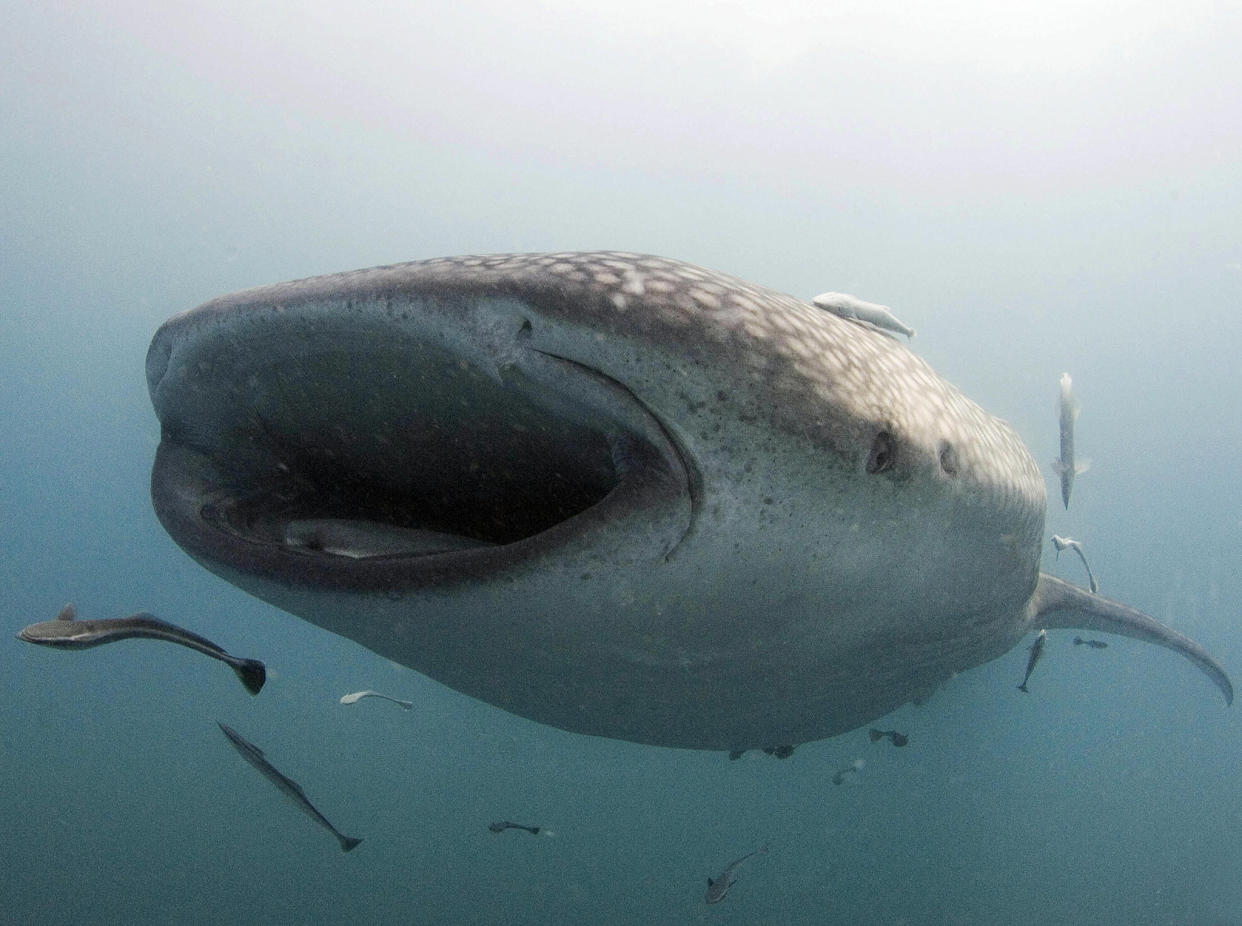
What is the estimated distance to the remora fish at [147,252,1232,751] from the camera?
1345 mm

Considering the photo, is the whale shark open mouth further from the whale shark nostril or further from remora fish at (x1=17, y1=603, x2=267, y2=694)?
the whale shark nostril

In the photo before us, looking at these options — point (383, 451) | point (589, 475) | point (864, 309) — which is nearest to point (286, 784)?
point (383, 451)

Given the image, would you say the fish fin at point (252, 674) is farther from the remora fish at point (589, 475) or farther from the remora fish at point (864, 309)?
the remora fish at point (864, 309)

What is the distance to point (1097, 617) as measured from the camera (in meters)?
5.17

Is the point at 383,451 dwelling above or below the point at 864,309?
below

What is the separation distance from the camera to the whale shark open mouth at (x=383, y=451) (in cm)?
136

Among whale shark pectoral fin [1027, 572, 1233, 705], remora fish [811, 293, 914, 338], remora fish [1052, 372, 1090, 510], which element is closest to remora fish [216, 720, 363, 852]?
whale shark pectoral fin [1027, 572, 1233, 705]

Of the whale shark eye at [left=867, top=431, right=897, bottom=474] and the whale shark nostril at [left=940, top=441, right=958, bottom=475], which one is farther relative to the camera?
the whale shark nostril at [left=940, top=441, right=958, bottom=475]

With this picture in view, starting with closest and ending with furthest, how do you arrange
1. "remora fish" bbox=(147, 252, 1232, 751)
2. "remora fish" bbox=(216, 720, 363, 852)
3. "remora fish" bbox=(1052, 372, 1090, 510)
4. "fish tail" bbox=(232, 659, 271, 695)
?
"remora fish" bbox=(147, 252, 1232, 751) < "fish tail" bbox=(232, 659, 271, 695) < "remora fish" bbox=(216, 720, 363, 852) < "remora fish" bbox=(1052, 372, 1090, 510)

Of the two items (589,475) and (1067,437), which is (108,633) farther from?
(1067,437)

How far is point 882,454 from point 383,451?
140cm

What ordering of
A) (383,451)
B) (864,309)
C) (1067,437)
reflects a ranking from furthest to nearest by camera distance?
1. (1067,437)
2. (864,309)
3. (383,451)

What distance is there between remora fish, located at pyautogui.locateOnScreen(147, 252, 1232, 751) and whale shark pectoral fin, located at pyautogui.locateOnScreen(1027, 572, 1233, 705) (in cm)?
206

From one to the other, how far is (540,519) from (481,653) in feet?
2.06
